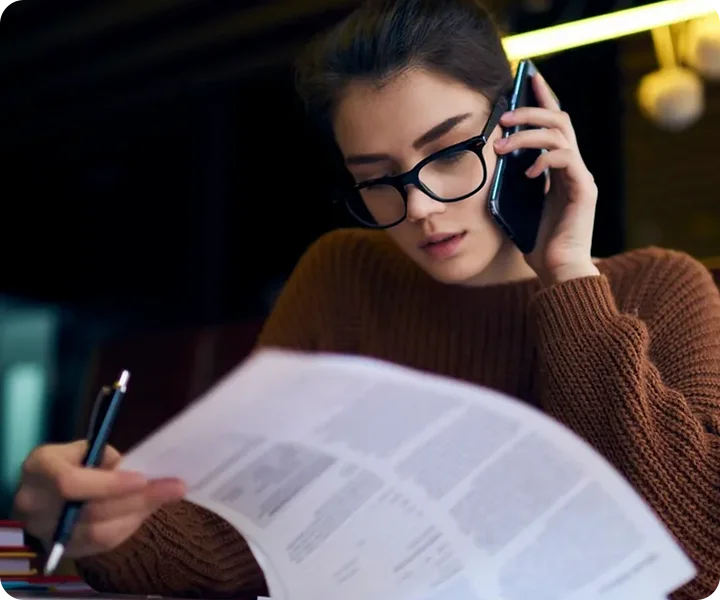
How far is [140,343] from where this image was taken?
1.33 metres

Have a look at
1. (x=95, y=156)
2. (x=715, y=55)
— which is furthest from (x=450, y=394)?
(x=95, y=156)

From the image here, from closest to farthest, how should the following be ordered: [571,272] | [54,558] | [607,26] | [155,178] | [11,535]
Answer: [54,558]
[11,535]
[571,272]
[607,26]
[155,178]

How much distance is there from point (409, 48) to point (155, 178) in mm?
1752

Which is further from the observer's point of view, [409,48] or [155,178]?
[155,178]

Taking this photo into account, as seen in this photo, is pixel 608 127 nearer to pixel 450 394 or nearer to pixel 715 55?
pixel 715 55

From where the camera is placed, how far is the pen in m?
0.47

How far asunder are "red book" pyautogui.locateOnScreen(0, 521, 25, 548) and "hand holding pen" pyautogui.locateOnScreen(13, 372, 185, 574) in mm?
47

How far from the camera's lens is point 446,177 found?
31.2 inches

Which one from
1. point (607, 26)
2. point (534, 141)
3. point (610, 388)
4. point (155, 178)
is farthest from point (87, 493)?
point (155, 178)

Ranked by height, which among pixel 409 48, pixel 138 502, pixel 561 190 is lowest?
pixel 138 502

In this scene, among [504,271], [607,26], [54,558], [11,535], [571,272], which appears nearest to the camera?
[54,558]

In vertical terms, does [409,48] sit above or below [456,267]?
above

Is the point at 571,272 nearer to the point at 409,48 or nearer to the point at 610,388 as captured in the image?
the point at 610,388

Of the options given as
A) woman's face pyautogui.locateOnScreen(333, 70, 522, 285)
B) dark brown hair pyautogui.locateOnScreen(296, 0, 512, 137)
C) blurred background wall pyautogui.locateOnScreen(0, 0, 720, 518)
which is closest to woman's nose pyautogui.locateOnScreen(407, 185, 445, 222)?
woman's face pyautogui.locateOnScreen(333, 70, 522, 285)
